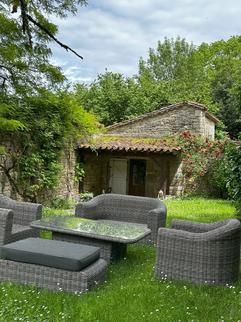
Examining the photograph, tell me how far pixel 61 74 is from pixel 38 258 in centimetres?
720

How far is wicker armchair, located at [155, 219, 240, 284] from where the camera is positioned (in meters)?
4.53

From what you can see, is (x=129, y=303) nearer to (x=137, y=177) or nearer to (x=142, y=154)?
(x=142, y=154)

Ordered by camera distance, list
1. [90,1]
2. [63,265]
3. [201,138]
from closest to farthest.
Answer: [63,265]
[90,1]
[201,138]

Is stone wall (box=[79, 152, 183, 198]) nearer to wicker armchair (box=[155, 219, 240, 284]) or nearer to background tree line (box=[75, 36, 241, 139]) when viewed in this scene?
background tree line (box=[75, 36, 241, 139])

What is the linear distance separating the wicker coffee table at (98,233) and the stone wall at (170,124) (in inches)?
474

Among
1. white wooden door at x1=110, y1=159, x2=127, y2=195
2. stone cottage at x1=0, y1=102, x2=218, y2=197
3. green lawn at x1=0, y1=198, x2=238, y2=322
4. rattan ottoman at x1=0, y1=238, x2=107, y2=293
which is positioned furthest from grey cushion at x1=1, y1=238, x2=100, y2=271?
white wooden door at x1=110, y1=159, x2=127, y2=195

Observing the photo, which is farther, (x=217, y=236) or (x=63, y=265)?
(x=217, y=236)

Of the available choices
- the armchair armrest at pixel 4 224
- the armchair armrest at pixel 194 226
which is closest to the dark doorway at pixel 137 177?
the armchair armrest at pixel 194 226

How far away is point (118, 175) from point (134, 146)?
2.66m

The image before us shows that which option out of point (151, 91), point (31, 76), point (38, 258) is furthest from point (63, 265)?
point (151, 91)

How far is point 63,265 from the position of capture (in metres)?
4.16

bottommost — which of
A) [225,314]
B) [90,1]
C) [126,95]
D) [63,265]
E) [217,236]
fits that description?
[225,314]

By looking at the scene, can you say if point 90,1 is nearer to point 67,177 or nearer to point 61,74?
point 61,74

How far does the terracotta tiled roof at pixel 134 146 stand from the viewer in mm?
15415
